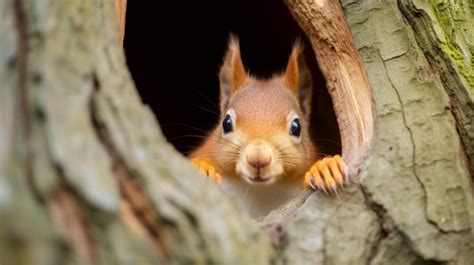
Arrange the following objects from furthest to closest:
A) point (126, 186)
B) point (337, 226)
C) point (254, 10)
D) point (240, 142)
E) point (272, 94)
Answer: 1. point (254, 10)
2. point (272, 94)
3. point (240, 142)
4. point (337, 226)
5. point (126, 186)

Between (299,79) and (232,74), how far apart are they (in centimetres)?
30

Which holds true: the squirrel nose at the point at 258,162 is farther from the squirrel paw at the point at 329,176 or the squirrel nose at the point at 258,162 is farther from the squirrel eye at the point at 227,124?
the squirrel eye at the point at 227,124

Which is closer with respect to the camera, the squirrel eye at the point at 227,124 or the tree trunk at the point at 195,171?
the tree trunk at the point at 195,171

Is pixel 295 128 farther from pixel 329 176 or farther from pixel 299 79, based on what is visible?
pixel 329 176

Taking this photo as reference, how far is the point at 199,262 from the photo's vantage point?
131 cm

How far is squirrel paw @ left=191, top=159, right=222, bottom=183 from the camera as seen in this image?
2469mm

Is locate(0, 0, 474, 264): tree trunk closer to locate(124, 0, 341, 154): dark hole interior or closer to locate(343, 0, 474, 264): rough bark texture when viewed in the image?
locate(343, 0, 474, 264): rough bark texture

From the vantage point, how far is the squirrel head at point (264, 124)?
7.67ft

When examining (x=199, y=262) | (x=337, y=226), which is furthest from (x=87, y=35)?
(x=337, y=226)

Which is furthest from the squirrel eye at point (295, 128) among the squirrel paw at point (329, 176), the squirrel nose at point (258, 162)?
the squirrel paw at point (329, 176)

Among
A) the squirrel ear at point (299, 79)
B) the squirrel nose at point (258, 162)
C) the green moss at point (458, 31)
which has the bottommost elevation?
the squirrel nose at point (258, 162)

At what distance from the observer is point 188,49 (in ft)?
13.6

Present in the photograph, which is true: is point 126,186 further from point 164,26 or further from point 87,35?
point 164,26

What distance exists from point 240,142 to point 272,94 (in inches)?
14.2
